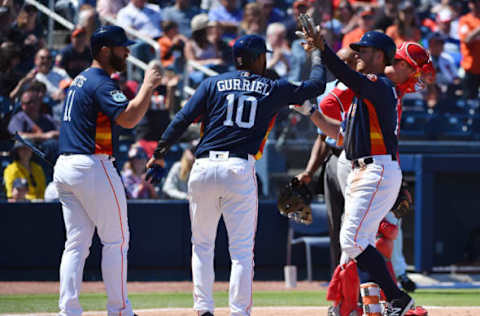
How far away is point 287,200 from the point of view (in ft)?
21.1

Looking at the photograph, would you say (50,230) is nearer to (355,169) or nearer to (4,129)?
(4,129)

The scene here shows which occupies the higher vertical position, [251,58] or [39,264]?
[251,58]

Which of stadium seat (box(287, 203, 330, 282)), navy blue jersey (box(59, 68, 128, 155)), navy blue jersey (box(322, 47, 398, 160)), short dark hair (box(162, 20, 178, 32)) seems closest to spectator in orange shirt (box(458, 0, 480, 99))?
stadium seat (box(287, 203, 330, 282))

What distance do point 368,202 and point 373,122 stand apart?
→ 51 centimetres

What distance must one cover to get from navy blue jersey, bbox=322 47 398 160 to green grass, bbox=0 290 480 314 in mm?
2266

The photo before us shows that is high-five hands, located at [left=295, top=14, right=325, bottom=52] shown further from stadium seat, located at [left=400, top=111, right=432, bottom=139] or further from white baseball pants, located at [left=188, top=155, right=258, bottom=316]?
stadium seat, located at [left=400, top=111, right=432, bottom=139]

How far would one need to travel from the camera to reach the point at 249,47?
5410mm

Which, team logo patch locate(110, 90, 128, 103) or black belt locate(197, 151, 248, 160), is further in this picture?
black belt locate(197, 151, 248, 160)

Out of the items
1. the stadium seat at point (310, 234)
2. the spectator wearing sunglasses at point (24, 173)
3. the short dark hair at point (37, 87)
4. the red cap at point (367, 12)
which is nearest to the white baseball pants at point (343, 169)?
the stadium seat at point (310, 234)

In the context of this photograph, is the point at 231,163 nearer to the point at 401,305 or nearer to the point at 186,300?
the point at 401,305

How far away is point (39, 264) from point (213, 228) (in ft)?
15.6

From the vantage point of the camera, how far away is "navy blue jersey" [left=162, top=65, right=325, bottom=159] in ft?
17.3

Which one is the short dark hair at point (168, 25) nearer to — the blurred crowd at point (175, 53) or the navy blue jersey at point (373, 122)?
the blurred crowd at point (175, 53)

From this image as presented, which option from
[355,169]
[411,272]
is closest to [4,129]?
[411,272]
